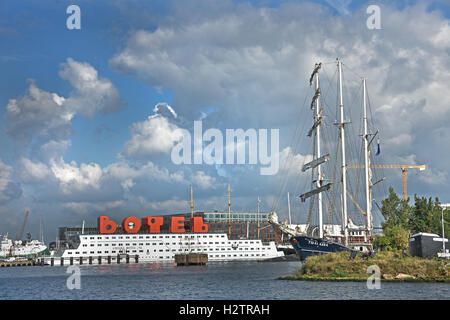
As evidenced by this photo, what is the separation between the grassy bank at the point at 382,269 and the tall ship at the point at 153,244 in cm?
10225

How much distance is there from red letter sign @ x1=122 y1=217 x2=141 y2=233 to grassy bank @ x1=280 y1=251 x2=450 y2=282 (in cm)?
10082

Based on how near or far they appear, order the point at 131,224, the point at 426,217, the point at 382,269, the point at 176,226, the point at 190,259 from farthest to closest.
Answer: the point at 176,226 → the point at 131,224 → the point at 190,259 → the point at 426,217 → the point at 382,269

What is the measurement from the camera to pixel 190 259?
147 m

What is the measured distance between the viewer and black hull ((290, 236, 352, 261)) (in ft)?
319

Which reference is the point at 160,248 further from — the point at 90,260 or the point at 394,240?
the point at 394,240

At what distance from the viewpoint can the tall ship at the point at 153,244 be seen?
164625 millimetres

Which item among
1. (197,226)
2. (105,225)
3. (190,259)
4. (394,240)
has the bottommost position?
(190,259)

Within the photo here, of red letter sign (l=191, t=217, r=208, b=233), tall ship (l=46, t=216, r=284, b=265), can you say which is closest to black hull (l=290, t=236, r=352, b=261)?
tall ship (l=46, t=216, r=284, b=265)

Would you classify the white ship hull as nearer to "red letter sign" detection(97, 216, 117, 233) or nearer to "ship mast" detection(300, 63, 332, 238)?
"red letter sign" detection(97, 216, 117, 233)

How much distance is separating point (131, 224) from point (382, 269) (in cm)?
11268

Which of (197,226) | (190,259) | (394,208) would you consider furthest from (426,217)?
(197,226)
